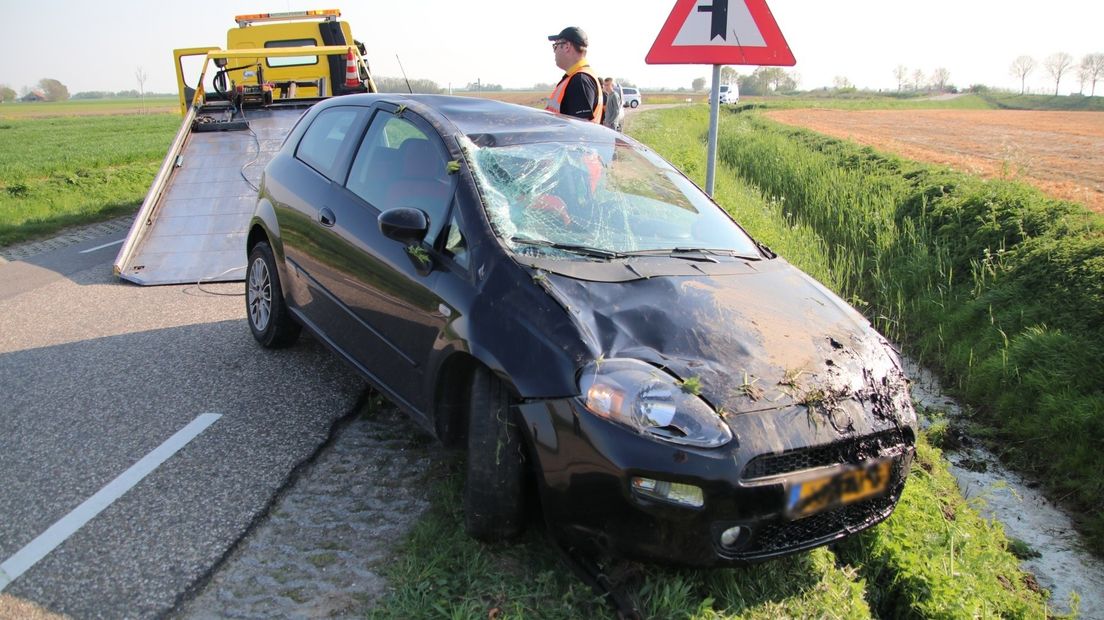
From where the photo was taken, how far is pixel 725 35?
17.6 ft

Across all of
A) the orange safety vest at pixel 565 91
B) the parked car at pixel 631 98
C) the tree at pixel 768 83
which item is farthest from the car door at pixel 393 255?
the tree at pixel 768 83

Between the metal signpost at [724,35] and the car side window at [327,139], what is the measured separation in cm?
200

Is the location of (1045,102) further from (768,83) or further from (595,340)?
(595,340)

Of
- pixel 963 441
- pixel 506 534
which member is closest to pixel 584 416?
pixel 506 534

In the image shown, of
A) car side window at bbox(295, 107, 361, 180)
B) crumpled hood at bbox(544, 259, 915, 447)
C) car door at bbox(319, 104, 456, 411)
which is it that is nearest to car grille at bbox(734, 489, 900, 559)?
crumpled hood at bbox(544, 259, 915, 447)

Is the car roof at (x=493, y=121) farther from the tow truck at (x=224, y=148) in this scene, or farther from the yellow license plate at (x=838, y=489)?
the tow truck at (x=224, y=148)

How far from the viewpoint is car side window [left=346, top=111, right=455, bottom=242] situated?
12.2 ft

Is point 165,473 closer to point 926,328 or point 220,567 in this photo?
point 220,567

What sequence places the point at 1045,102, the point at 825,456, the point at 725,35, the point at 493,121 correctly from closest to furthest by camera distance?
the point at 825,456 → the point at 493,121 → the point at 725,35 → the point at 1045,102

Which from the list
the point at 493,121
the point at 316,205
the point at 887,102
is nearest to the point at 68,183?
the point at 316,205

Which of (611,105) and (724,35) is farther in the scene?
(611,105)

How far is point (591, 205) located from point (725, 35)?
2231 millimetres

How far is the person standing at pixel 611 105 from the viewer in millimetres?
8852

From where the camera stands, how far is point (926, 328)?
6.97 meters
